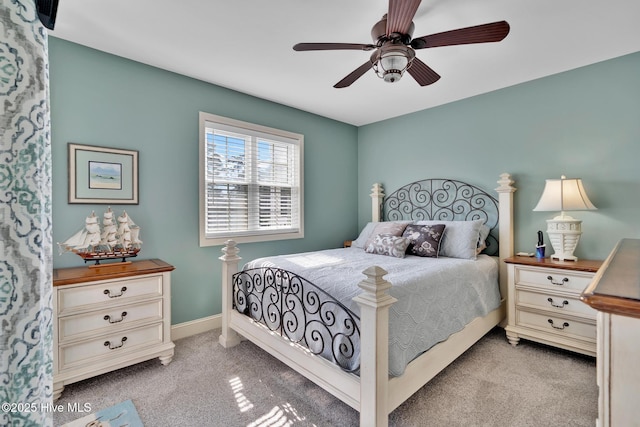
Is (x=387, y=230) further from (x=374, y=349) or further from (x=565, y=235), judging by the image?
(x=374, y=349)

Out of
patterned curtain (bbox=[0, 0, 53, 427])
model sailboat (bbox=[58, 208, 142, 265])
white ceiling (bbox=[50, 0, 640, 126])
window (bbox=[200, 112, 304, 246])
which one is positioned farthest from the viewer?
window (bbox=[200, 112, 304, 246])

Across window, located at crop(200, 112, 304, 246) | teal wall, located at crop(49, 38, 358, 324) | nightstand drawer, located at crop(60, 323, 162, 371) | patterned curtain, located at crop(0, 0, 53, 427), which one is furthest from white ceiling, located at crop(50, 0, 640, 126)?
nightstand drawer, located at crop(60, 323, 162, 371)

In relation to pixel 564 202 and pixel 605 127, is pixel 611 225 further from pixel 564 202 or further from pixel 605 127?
pixel 605 127

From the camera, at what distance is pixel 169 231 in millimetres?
2775

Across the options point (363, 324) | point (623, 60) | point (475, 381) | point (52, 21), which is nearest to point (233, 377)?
point (363, 324)

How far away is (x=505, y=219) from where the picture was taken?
302 cm

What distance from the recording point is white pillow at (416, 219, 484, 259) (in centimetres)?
287

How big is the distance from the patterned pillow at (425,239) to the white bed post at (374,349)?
1.59 meters

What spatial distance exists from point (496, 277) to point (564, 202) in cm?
88

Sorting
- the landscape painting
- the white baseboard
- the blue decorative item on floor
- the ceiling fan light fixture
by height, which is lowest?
the blue decorative item on floor

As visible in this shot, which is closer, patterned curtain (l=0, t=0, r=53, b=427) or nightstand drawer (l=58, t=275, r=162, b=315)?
patterned curtain (l=0, t=0, r=53, b=427)

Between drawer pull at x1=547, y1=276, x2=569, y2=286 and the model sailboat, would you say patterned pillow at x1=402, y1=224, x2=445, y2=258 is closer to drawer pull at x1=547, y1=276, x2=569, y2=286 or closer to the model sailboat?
drawer pull at x1=547, y1=276, x2=569, y2=286

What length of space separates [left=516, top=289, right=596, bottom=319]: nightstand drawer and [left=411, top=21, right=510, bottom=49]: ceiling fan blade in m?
2.09

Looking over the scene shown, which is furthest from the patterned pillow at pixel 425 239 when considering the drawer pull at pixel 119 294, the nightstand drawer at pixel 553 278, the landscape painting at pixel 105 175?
the landscape painting at pixel 105 175
